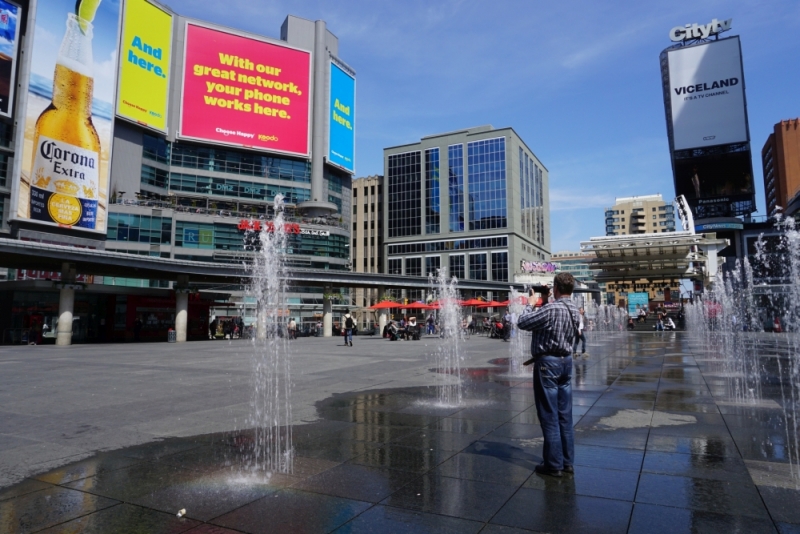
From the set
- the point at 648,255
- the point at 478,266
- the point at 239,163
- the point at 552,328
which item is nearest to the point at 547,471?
the point at 552,328

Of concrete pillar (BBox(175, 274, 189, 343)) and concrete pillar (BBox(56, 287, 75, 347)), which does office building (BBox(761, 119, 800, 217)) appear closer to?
concrete pillar (BBox(175, 274, 189, 343))

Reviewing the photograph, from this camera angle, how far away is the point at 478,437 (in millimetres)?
6219

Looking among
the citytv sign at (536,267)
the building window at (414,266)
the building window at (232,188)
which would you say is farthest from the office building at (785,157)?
the building window at (232,188)

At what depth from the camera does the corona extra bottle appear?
45.7 m

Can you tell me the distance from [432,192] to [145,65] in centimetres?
4964

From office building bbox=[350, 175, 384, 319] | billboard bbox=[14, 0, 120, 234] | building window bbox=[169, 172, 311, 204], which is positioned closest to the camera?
billboard bbox=[14, 0, 120, 234]

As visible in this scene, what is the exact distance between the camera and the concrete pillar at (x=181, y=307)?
110 feet

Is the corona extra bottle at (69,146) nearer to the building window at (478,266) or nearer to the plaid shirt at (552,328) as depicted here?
the plaid shirt at (552,328)

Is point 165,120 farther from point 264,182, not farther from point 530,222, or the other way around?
point 530,222

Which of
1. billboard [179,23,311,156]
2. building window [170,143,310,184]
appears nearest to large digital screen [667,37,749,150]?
building window [170,143,310,184]

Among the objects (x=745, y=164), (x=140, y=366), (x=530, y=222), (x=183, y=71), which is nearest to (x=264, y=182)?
(x=183, y=71)

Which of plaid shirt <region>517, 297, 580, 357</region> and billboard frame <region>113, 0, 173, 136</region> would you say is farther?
billboard frame <region>113, 0, 173, 136</region>

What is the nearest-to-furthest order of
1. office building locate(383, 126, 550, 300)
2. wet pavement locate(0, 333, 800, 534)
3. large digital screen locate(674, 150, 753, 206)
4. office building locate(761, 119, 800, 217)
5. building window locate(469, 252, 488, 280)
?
wet pavement locate(0, 333, 800, 534)
large digital screen locate(674, 150, 753, 206)
office building locate(383, 126, 550, 300)
building window locate(469, 252, 488, 280)
office building locate(761, 119, 800, 217)

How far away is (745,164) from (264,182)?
2561 inches
